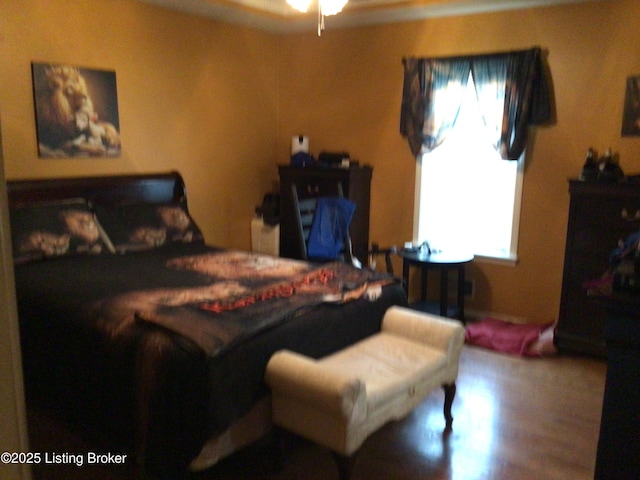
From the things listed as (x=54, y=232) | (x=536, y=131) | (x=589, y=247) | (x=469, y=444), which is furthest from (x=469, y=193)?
(x=54, y=232)

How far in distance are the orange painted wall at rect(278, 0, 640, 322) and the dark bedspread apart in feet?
5.21

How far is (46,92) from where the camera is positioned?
358 centimetres

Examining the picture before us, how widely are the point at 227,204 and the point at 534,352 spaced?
296 centimetres

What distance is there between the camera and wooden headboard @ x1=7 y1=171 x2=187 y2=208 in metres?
3.50

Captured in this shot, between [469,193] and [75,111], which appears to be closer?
[75,111]

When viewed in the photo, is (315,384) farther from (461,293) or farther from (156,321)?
(461,293)

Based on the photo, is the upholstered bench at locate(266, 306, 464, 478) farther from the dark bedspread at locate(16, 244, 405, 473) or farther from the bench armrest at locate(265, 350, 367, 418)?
the dark bedspread at locate(16, 244, 405, 473)

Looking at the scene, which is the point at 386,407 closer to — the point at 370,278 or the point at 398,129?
the point at 370,278

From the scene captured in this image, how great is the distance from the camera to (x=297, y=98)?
524cm

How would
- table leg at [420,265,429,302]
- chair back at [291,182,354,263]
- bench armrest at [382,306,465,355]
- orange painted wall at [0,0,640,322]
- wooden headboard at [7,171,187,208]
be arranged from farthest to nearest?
table leg at [420,265,429,302], chair back at [291,182,354,263], orange painted wall at [0,0,640,322], wooden headboard at [7,171,187,208], bench armrest at [382,306,465,355]

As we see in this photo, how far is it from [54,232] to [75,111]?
3.13 feet

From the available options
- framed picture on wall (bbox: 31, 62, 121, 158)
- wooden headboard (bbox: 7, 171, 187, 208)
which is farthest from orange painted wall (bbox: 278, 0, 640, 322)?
framed picture on wall (bbox: 31, 62, 121, 158)

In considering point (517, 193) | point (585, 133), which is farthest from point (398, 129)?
point (585, 133)

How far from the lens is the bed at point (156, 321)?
2.05 m
